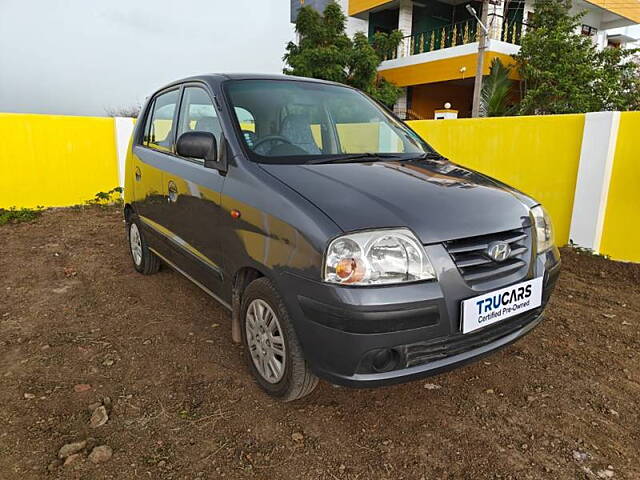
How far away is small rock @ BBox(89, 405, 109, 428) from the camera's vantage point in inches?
83.7

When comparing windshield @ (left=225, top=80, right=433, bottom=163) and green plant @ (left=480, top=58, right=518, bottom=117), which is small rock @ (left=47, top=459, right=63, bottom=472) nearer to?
windshield @ (left=225, top=80, right=433, bottom=163)

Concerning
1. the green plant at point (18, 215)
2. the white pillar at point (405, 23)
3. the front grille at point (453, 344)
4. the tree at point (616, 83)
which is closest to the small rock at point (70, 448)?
the front grille at point (453, 344)

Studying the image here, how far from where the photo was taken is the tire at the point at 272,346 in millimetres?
2043

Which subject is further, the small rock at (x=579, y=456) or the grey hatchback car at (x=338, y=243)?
the small rock at (x=579, y=456)

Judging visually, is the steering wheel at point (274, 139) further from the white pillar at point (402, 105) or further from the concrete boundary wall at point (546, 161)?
the white pillar at point (402, 105)

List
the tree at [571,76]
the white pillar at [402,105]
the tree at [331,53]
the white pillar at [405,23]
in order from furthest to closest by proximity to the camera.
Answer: the white pillar at [402,105] < the white pillar at [405,23] < the tree at [331,53] < the tree at [571,76]

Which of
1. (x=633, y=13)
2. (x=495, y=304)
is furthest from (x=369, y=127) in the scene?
(x=633, y=13)

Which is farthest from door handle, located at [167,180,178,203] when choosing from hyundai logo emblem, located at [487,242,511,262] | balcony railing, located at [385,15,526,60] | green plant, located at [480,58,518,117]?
balcony railing, located at [385,15,526,60]

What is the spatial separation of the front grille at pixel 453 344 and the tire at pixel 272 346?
19.1 inches

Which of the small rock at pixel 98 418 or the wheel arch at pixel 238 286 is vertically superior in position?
the wheel arch at pixel 238 286

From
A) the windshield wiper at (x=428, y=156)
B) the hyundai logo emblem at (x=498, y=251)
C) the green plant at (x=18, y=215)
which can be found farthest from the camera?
the green plant at (x=18, y=215)

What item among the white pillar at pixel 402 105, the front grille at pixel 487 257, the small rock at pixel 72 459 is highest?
the white pillar at pixel 402 105

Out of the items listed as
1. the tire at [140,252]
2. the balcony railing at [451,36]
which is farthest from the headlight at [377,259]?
the balcony railing at [451,36]

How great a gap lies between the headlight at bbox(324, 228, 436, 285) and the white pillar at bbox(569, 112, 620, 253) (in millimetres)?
3374
